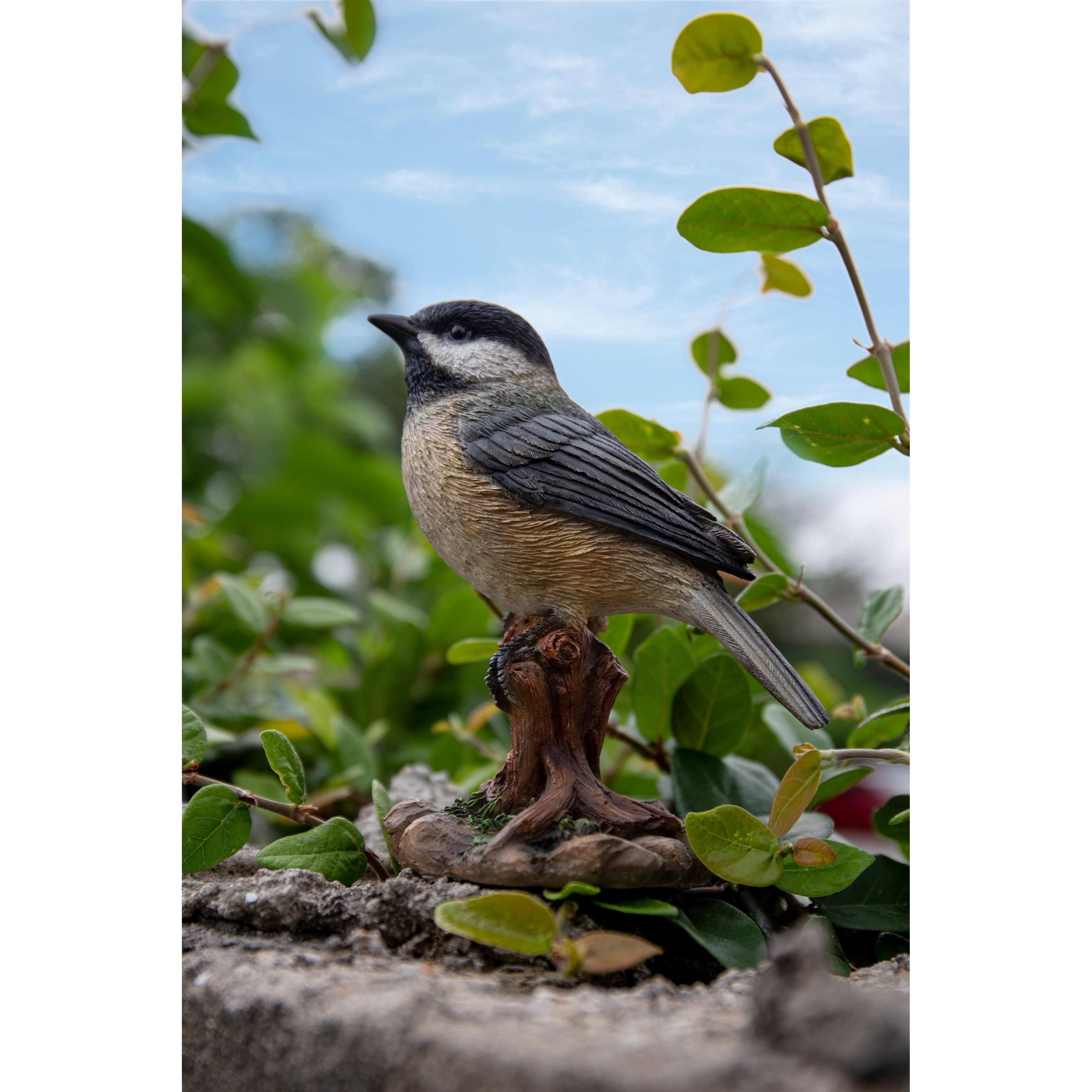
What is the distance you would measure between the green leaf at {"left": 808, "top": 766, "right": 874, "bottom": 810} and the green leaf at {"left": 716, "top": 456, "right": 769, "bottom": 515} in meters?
0.28

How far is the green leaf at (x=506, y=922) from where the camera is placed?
1.99 feet

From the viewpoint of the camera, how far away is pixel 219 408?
2.39 meters

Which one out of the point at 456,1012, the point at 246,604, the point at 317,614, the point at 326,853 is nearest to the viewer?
the point at 456,1012

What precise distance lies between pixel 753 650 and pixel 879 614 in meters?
0.29

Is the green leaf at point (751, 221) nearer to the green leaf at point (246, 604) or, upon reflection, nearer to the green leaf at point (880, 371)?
the green leaf at point (880, 371)

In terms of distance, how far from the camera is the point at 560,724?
825 mm

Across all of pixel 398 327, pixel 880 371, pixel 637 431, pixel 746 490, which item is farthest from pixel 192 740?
pixel 880 371

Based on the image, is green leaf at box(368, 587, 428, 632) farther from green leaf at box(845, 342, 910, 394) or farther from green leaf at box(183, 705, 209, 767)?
green leaf at box(845, 342, 910, 394)

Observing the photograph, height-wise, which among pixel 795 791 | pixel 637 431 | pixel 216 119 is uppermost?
pixel 216 119

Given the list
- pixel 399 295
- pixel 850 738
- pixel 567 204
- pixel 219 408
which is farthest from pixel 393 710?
pixel 219 408

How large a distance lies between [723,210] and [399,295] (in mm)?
818

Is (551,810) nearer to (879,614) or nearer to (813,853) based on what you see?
(813,853)

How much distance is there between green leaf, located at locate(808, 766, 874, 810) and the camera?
3.08 feet

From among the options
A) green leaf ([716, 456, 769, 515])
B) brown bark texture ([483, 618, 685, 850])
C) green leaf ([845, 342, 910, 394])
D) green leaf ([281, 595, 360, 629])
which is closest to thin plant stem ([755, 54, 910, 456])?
green leaf ([845, 342, 910, 394])
